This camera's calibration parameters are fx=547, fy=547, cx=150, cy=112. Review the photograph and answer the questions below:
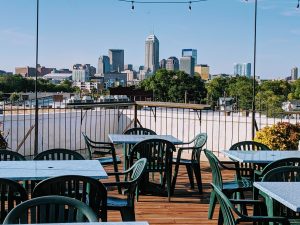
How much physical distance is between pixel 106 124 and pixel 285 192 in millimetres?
8179

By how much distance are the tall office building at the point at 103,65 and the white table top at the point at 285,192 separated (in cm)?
8507

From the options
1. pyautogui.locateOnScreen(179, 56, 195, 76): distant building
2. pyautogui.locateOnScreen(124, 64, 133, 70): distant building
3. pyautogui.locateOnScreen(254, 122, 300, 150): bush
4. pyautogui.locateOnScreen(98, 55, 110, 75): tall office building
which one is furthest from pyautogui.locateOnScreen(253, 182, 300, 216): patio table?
pyautogui.locateOnScreen(124, 64, 133, 70): distant building

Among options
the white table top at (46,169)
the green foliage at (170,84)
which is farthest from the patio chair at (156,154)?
the green foliage at (170,84)

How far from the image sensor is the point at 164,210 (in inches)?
223

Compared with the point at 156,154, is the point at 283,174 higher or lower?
higher

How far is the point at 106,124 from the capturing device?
37.3 ft

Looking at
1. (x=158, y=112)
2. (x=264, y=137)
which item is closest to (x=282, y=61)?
(x=158, y=112)

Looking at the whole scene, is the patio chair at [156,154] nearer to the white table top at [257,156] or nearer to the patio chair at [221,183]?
the white table top at [257,156]

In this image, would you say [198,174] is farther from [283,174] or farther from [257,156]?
[283,174]

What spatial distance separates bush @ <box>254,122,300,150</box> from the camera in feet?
23.6

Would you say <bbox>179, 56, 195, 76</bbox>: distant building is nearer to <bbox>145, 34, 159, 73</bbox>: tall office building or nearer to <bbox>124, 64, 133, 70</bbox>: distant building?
<bbox>145, 34, 159, 73</bbox>: tall office building

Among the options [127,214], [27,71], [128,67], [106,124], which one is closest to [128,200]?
[127,214]

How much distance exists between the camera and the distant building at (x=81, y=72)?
2951 inches

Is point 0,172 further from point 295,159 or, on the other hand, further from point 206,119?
point 206,119
